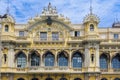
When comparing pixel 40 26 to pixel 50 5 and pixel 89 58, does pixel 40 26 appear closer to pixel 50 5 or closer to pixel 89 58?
pixel 50 5

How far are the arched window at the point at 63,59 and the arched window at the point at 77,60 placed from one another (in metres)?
1.54

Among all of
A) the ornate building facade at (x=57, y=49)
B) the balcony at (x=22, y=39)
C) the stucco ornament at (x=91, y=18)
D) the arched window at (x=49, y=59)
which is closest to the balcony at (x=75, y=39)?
the ornate building facade at (x=57, y=49)

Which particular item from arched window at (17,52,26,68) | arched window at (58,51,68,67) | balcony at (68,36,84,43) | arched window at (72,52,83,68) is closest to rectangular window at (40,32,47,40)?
arched window at (58,51,68,67)

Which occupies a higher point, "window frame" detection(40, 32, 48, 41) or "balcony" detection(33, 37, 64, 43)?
"window frame" detection(40, 32, 48, 41)

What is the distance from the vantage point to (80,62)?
240 ft

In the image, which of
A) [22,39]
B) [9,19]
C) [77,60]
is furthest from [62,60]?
[9,19]

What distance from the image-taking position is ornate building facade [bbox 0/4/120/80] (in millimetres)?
71000

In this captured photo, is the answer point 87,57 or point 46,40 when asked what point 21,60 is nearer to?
point 46,40

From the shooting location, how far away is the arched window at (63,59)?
72.9m

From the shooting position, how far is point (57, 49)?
72438 mm

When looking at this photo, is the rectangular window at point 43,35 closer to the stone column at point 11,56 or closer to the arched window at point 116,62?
the stone column at point 11,56

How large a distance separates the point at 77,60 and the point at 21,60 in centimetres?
1078

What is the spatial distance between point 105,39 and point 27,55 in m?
15.4

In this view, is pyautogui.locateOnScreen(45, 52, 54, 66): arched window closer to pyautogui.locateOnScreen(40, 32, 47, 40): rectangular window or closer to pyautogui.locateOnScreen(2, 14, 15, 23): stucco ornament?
pyautogui.locateOnScreen(40, 32, 47, 40): rectangular window
